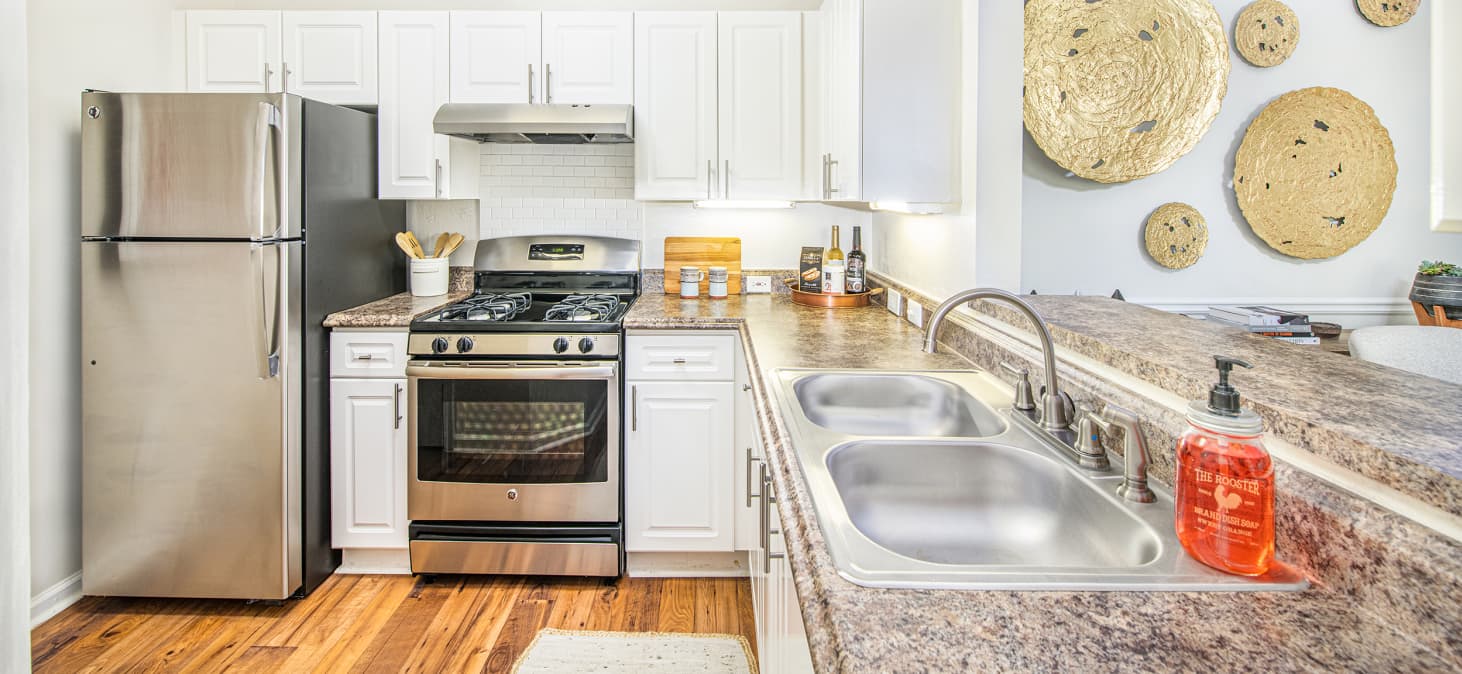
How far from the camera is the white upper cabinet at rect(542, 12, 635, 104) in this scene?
2975 mm

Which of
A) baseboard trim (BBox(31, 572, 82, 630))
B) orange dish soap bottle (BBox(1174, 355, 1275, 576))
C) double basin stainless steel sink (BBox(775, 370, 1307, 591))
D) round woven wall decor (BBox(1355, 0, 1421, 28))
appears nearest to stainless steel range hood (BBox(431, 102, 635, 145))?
double basin stainless steel sink (BBox(775, 370, 1307, 591))

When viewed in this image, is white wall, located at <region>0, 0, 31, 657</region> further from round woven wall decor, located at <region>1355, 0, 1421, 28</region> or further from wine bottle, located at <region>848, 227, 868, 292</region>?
round woven wall decor, located at <region>1355, 0, 1421, 28</region>

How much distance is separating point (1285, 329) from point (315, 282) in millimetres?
3103

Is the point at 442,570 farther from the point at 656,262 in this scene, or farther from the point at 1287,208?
the point at 1287,208

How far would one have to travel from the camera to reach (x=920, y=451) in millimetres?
1256

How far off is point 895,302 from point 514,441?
1.45 meters

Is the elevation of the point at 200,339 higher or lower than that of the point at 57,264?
Answer: lower

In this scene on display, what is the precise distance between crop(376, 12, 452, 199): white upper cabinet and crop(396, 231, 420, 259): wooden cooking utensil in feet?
0.57

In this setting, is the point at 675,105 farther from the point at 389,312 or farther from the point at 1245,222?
the point at 1245,222

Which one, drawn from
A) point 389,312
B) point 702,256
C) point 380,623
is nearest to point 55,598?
point 380,623

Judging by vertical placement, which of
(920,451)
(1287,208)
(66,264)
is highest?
(1287,208)

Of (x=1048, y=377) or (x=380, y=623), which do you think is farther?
(x=380, y=623)

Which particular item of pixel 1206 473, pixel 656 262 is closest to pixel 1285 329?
pixel 1206 473

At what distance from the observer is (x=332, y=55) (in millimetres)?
2963
